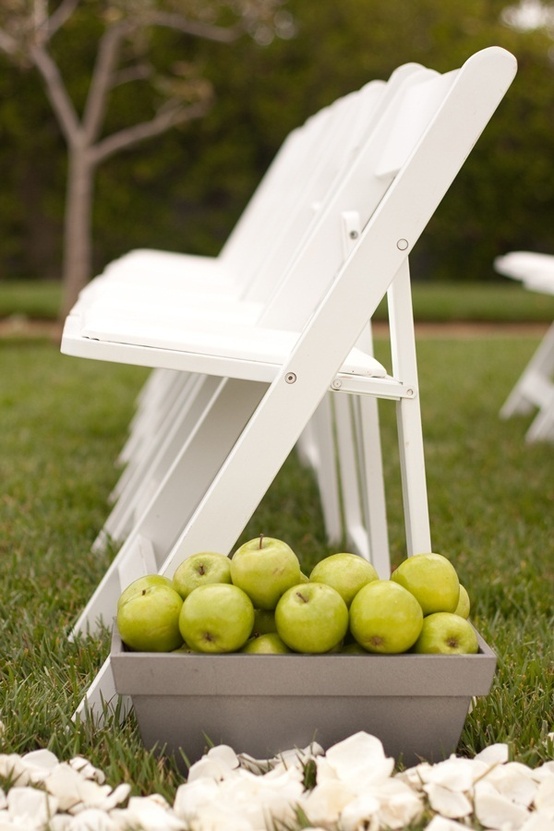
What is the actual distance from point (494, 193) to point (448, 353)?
22.4ft

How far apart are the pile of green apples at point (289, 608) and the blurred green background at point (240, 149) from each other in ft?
38.3

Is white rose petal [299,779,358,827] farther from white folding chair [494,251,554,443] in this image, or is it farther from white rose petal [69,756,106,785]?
white folding chair [494,251,554,443]

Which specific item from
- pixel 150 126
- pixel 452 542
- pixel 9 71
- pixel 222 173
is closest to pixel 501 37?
pixel 222 173

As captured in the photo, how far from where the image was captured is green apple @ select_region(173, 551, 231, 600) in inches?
64.6

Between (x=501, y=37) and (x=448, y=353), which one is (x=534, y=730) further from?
(x=501, y=37)

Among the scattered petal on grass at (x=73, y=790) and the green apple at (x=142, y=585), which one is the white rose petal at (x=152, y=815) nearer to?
the scattered petal on grass at (x=73, y=790)

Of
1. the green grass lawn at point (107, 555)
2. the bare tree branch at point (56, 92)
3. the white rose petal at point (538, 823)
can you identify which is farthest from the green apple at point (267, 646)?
the bare tree branch at point (56, 92)

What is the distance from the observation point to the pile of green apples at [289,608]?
5.02ft

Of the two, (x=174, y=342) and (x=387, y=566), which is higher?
(x=174, y=342)

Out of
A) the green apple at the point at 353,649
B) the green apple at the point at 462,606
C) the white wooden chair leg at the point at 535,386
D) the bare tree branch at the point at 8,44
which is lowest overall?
the green apple at the point at 353,649

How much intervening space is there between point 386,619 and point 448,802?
255 millimetres

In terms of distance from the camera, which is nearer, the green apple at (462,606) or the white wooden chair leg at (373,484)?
the green apple at (462,606)

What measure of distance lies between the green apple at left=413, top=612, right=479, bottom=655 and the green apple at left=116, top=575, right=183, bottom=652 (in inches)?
14.3

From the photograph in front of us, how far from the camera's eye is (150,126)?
8594 mm
